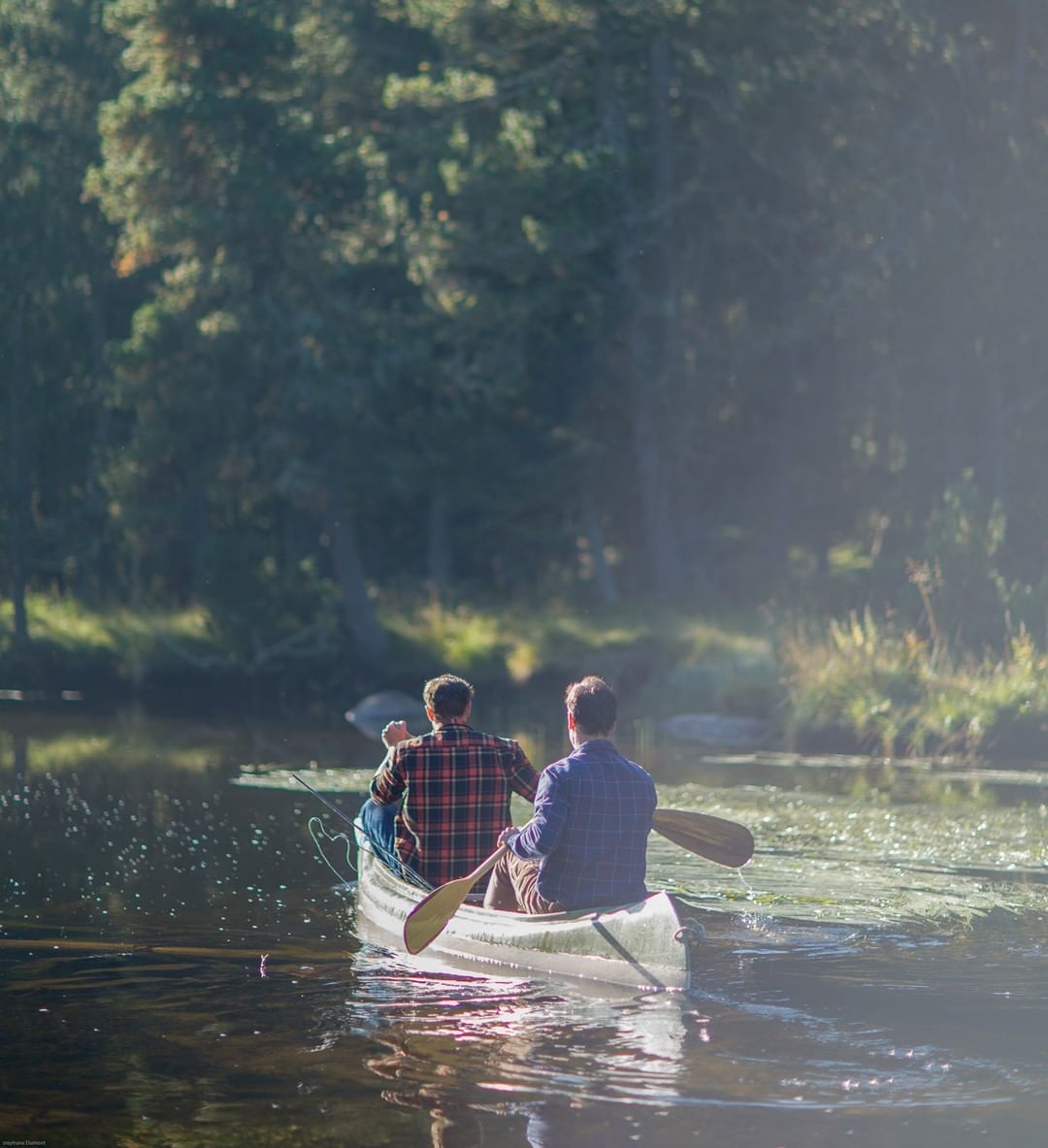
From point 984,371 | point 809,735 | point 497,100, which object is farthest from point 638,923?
point 984,371

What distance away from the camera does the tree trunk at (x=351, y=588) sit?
33781mm

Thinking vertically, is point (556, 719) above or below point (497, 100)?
below

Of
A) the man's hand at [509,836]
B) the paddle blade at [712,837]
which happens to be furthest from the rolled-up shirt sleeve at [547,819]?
the paddle blade at [712,837]

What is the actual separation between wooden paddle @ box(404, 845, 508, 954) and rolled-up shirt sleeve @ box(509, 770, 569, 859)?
501 mm

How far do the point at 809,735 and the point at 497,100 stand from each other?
16.1m

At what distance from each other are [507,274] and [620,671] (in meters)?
7.82

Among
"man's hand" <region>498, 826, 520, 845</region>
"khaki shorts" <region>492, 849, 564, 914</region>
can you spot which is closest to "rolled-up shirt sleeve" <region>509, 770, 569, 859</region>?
"man's hand" <region>498, 826, 520, 845</region>

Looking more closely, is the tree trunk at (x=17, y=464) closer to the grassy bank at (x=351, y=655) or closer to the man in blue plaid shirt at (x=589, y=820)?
the grassy bank at (x=351, y=655)

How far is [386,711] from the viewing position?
1115 inches

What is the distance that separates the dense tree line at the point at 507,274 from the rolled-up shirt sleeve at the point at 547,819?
881 inches

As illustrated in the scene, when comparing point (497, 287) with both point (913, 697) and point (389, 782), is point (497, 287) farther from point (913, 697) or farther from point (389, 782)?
point (389, 782)

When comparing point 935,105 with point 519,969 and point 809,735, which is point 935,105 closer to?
point 809,735

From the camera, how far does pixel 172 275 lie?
110 ft

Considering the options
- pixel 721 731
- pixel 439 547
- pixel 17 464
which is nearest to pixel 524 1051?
pixel 721 731
